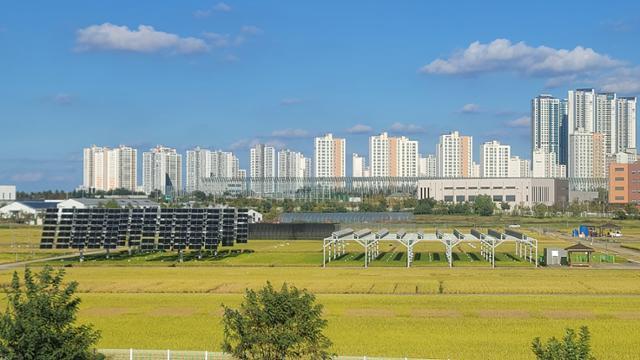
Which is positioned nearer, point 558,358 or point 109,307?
point 558,358

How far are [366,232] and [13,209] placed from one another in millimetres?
107560

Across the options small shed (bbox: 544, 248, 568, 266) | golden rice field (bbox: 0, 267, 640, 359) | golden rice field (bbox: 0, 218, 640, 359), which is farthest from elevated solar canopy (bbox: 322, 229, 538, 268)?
golden rice field (bbox: 0, 267, 640, 359)

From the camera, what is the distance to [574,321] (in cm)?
3466

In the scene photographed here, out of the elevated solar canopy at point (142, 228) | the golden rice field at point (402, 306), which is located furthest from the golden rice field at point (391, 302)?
the elevated solar canopy at point (142, 228)

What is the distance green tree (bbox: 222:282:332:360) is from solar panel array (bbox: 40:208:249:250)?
54179 millimetres

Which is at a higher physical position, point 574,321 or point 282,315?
point 282,315

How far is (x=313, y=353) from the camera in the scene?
1973cm

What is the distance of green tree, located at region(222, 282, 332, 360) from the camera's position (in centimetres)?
1930

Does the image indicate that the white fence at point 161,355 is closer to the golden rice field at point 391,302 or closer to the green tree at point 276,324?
the golden rice field at point 391,302

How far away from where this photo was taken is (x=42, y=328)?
18.4 metres

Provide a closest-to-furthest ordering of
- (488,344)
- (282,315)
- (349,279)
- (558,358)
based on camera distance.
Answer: (558,358) → (282,315) → (488,344) → (349,279)

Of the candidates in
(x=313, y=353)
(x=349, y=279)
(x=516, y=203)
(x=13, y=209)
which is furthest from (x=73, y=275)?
(x=516, y=203)

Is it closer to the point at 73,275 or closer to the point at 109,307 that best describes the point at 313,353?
the point at 109,307

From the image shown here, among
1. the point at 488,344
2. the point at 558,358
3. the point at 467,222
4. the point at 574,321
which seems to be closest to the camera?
the point at 558,358
